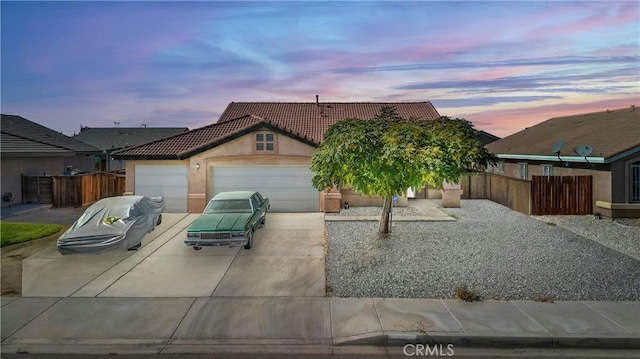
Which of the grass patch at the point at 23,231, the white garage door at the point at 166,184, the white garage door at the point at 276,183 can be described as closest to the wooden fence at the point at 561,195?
the white garage door at the point at 276,183

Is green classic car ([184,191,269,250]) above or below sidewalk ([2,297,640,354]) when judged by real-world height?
above

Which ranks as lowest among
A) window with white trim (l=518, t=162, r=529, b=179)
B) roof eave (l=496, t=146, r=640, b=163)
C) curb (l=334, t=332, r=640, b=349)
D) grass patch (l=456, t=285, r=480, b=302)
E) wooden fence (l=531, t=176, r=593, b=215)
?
curb (l=334, t=332, r=640, b=349)

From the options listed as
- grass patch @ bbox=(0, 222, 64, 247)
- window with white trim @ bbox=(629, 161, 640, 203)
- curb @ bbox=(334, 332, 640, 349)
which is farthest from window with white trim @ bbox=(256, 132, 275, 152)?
window with white trim @ bbox=(629, 161, 640, 203)

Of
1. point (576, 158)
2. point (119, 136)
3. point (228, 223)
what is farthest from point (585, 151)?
point (119, 136)

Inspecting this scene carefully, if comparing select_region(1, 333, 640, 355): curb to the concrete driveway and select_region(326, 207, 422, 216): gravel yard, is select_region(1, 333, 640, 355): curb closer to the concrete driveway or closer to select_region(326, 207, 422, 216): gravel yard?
the concrete driveway

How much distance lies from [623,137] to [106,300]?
1876 centimetres

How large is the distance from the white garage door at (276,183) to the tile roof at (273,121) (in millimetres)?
1354

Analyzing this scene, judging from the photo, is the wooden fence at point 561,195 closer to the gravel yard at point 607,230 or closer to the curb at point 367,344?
the gravel yard at point 607,230

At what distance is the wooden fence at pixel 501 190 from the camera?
17.9 m

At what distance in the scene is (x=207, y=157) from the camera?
17719 millimetres

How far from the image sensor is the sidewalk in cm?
634

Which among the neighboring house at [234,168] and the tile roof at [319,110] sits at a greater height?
the tile roof at [319,110]

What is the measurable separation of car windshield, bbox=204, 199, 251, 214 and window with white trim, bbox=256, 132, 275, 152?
5.21m

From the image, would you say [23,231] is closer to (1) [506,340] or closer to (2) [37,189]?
(2) [37,189]
